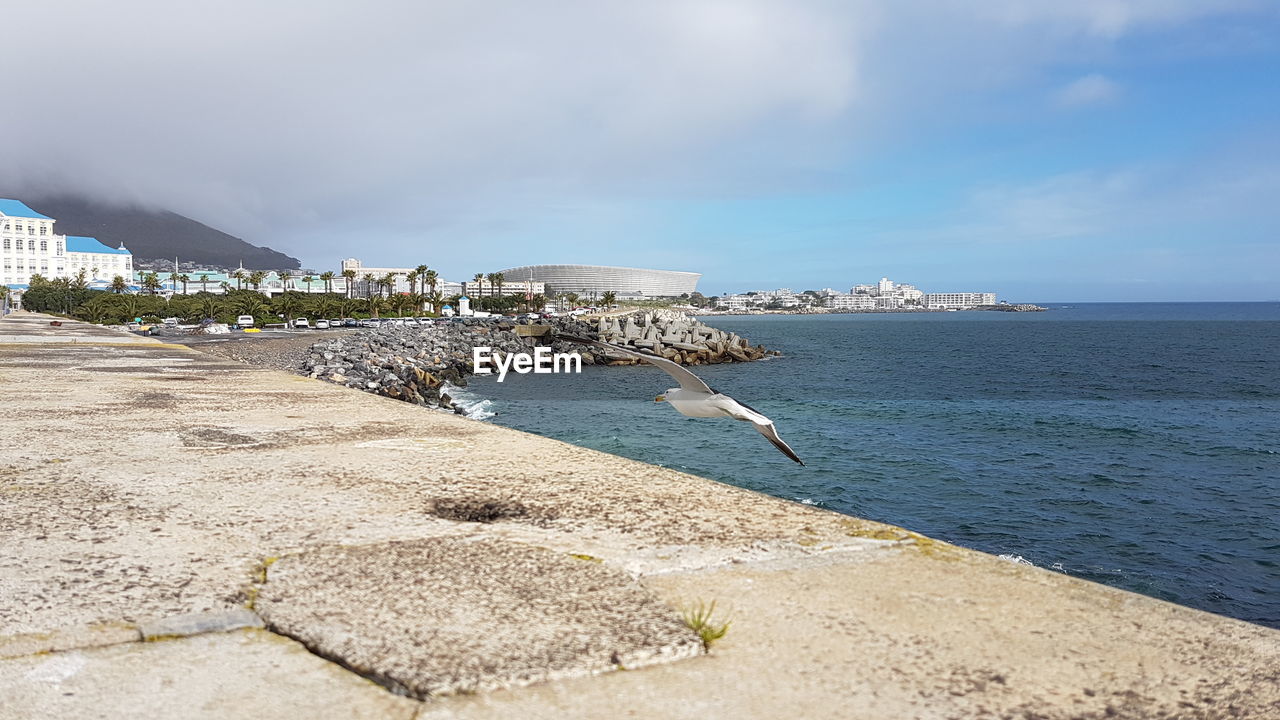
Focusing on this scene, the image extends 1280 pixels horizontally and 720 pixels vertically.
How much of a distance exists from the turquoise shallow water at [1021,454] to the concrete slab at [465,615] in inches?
335

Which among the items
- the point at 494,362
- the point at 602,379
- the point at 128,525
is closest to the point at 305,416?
the point at 128,525

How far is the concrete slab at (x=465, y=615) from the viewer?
2.24 meters

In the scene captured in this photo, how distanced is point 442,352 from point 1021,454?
86.9 ft

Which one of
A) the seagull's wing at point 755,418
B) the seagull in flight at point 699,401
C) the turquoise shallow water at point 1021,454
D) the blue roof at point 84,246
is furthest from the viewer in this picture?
the blue roof at point 84,246

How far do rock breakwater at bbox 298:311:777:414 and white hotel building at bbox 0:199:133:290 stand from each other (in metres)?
82.7

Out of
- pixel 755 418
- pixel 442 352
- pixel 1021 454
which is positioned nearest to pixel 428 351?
pixel 442 352

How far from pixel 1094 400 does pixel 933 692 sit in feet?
101

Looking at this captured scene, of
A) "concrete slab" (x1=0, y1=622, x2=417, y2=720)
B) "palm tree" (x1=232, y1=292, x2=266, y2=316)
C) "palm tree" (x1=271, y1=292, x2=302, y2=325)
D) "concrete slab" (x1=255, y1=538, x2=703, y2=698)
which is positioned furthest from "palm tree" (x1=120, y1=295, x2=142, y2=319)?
"concrete slab" (x1=0, y1=622, x2=417, y2=720)

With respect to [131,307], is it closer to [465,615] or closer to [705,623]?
[465,615]

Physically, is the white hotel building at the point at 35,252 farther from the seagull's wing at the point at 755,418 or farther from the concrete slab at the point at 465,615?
the concrete slab at the point at 465,615

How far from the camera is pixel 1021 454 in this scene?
17.7 meters

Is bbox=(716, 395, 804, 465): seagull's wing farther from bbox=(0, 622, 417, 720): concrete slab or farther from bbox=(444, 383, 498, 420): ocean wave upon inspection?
bbox=(444, 383, 498, 420): ocean wave

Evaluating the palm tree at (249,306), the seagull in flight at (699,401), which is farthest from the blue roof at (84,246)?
the seagull in flight at (699,401)

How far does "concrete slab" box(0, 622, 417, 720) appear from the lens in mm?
2016
